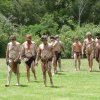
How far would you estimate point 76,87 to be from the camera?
19812mm

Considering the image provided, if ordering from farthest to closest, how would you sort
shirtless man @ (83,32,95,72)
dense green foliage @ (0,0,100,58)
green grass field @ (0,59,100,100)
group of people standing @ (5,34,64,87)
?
dense green foliage @ (0,0,100,58), shirtless man @ (83,32,95,72), group of people standing @ (5,34,64,87), green grass field @ (0,59,100,100)

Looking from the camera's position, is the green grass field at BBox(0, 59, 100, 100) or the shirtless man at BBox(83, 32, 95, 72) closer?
the green grass field at BBox(0, 59, 100, 100)

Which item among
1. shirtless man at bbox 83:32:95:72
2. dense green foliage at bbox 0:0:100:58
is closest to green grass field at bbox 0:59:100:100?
shirtless man at bbox 83:32:95:72

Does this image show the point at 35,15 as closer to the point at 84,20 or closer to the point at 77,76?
the point at 84,20

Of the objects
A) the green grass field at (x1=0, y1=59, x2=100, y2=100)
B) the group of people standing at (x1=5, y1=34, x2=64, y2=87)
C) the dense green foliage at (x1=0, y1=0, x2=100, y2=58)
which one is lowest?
the green grass field at (x1=0, y1=59, x2=100, y2=100)

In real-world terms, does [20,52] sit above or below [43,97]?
above

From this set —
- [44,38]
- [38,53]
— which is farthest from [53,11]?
[44,38]

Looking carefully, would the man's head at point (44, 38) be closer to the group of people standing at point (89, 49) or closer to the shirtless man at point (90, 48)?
the group of people standing at point (89, 49)

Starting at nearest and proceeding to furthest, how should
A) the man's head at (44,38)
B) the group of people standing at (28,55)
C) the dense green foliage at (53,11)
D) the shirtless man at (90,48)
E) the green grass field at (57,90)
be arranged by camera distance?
the green grass field at (57,90)
the man's head at (44,38)
the group of people standing at (28,55)
the shirtless man at (90,48)
the dense green foliage at (53,11)

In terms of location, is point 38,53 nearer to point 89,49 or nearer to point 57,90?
point 57,90

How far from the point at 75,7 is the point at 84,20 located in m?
2.41

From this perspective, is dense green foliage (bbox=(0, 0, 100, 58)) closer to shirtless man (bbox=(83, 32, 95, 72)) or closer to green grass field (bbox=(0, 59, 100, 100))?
shirtless man (bbox=(83, 32, 95, 72))

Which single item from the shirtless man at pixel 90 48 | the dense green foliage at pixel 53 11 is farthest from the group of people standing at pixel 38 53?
the dense green foliage at pixel 53 11

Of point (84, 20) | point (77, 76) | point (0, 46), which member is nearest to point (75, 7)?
point (84, 20)
